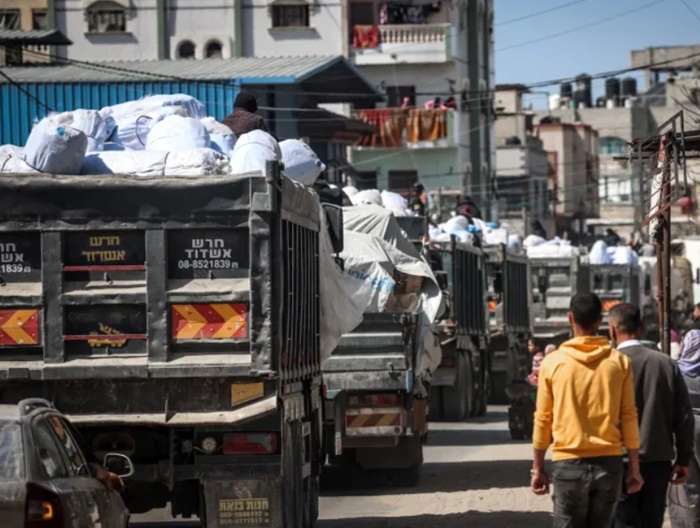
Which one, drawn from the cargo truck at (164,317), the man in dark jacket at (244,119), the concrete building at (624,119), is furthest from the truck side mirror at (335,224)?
the concrete building at (624,119)

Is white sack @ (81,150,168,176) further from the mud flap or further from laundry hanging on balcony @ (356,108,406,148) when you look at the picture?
laundry hanging on balcony @ (356,108,406,148)

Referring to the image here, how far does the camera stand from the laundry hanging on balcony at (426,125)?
207 ft

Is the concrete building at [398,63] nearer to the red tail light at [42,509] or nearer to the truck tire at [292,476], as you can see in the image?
the truck tire at [292,476]

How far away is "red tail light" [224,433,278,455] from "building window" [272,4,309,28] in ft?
169

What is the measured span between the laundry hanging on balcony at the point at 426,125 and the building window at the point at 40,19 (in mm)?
13712

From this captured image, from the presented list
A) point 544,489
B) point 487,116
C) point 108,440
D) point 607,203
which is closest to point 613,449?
point 544,489

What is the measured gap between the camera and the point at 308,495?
12094mm

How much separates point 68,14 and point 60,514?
5691 cm

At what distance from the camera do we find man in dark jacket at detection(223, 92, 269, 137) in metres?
13.9

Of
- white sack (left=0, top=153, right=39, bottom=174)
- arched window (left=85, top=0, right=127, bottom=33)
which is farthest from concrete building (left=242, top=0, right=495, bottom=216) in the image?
white sack (left=0, top=153, right=39, bottom=174)

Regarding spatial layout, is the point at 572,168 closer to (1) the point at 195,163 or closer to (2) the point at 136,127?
(2) the point at 136,127

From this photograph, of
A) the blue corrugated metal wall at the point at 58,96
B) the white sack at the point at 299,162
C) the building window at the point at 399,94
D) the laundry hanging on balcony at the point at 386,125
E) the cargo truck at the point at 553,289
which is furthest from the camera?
the building window at the point at 399,94

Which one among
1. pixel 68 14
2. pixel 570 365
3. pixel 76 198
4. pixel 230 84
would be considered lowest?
pixel 570 365

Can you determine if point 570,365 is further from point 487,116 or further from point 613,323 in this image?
point 487,116
